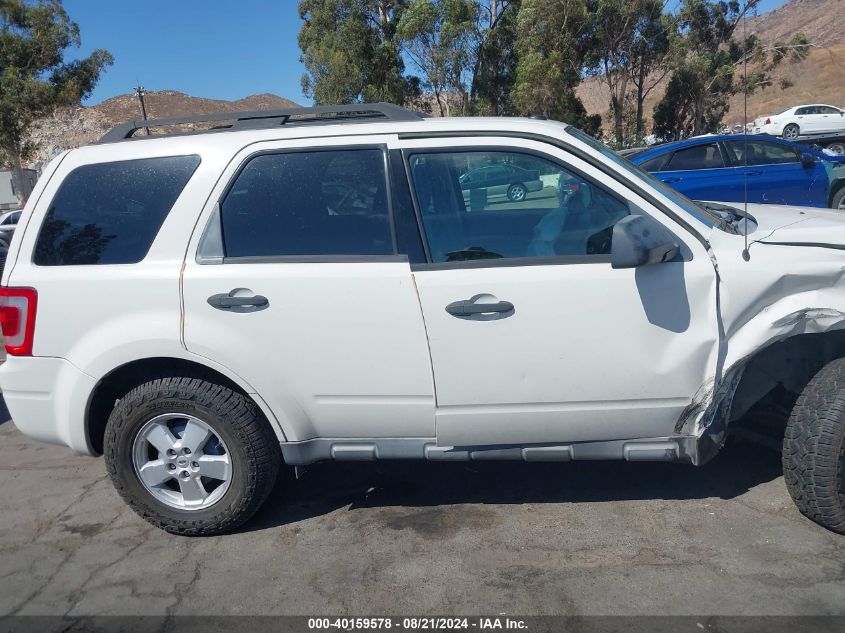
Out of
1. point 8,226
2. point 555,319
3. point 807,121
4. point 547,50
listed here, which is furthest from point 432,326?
point 547,50

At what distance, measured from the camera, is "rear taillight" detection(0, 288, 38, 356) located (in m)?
3.62

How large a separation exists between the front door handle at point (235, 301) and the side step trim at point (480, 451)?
694 millimetres

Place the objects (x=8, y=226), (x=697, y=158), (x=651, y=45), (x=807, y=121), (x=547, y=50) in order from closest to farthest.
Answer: (x=697, y=158) → (x=8, y=226) → (x=807, y=121) → (x=547, y=50) → (x=651, y=45)

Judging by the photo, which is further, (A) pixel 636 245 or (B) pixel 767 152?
(B) pixel 767 152

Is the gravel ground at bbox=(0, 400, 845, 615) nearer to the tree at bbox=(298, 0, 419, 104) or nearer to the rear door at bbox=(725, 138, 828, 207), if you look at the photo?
the rear door at bbox=(725, 138, 828, 207)

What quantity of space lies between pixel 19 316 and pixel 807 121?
30.1 metres

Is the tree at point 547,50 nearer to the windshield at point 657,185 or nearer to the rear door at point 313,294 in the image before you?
the windshield at point 657,185

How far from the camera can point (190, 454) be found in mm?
3662

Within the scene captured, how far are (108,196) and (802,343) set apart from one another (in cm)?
341

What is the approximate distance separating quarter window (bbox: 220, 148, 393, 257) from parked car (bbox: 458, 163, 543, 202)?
0.46 meters

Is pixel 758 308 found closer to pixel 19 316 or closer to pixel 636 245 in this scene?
pixel 636 245

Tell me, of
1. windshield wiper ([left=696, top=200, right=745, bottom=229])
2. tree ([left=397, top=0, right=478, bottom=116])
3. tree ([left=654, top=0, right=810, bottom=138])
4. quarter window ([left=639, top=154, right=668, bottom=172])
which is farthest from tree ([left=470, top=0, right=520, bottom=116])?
windshield wiper ([left=696, top=200, right=745, bottom=229])

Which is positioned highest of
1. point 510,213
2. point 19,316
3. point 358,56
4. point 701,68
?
point 358,56

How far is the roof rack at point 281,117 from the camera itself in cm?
379
